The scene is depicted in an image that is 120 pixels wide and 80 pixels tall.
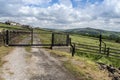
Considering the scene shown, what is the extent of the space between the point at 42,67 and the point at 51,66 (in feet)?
2.76

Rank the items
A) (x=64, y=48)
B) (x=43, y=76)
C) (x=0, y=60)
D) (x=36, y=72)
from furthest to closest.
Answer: (x=64, y=48), (x=0, y=60), (x=36, y=72), (x=43, y=76)

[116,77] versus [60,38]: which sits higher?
[60,38]

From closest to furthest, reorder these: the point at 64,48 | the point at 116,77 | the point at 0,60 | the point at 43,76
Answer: the point at 43,76, the point at 116,77, the point at 0,60, the point at 64,48

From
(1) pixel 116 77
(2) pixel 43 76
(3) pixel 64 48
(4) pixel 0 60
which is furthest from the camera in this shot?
(3) pixel 64 48

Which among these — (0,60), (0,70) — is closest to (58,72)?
(0,70)

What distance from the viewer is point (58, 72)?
16.5m

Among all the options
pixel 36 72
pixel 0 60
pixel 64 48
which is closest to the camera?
pixel 36 72

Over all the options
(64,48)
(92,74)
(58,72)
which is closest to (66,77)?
(58,72)

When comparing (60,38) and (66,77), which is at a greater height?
(60,38)

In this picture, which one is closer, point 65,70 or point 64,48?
point 65,70

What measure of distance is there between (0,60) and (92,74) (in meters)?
8.38

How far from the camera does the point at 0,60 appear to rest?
1991cm

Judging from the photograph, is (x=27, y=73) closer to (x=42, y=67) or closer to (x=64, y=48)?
(x=42, y=67)

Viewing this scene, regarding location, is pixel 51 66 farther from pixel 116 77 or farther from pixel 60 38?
pixel 60 38
